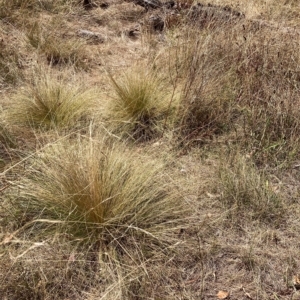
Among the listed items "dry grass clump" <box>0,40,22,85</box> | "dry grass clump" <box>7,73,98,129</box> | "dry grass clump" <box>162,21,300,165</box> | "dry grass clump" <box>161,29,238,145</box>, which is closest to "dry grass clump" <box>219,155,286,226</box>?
"dry grass clump" <box>162,21,300,165</box>

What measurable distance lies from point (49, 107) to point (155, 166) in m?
1.21

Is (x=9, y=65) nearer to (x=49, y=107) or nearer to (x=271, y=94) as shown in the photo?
(x=49, y=107)

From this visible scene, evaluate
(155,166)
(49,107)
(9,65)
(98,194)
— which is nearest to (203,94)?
(155,166)

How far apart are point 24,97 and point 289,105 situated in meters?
2.14

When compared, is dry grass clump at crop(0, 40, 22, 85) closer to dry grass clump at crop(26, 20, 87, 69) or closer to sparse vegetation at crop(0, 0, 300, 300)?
sparse vegetation at crop(0, 0, 300, 300)

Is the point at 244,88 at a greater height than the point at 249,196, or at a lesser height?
greater

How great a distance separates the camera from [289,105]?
3.33 m

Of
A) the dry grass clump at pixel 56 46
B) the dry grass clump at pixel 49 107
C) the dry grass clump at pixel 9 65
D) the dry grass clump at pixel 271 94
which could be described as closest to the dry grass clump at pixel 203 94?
the dry grass clump at pixel 271 94

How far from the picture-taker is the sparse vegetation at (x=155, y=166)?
220 cm

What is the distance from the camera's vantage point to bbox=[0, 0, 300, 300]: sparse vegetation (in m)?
2.20

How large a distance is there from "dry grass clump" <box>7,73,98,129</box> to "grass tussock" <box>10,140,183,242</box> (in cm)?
79

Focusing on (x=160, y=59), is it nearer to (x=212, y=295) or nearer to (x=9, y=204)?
(x=9, y=204)

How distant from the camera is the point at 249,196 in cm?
269

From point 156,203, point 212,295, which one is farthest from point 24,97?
point 212,295
